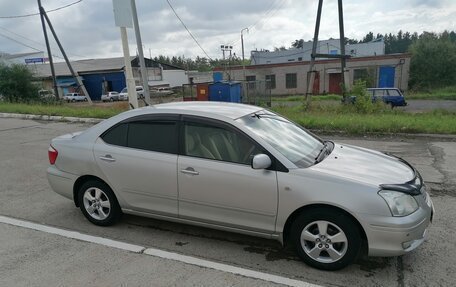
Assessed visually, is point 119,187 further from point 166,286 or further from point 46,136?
point 46,136

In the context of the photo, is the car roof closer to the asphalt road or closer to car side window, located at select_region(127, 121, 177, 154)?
car side window, located at select_region(127, 121, 177, 154)

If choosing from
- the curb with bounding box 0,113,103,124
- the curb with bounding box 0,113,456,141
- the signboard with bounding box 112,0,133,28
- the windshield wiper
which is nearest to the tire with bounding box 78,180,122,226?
the windshield wiper

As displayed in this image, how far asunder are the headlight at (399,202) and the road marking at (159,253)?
933 mm

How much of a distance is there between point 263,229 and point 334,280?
76 cm

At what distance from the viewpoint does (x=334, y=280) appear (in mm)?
3072

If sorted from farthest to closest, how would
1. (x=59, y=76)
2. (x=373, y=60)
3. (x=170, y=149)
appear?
(x=59, y=76) → (x=373, y=60) → (x=170, y=149)

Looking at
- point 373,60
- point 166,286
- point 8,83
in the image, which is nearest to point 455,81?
point 373,60

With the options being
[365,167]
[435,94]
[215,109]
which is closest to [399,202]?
[365,167]

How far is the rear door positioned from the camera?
3.73 m

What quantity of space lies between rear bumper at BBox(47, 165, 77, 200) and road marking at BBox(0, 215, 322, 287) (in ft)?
1.49

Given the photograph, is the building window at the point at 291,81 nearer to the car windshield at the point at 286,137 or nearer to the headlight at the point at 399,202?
the car windshield at the point at 286,137

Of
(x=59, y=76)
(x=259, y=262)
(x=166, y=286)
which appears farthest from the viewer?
(x=59, y=76)

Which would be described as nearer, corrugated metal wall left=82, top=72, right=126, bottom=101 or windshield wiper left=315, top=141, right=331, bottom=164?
windshield wiper left=315, top=141, right=331, bottom=164

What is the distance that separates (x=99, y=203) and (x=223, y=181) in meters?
1.71
